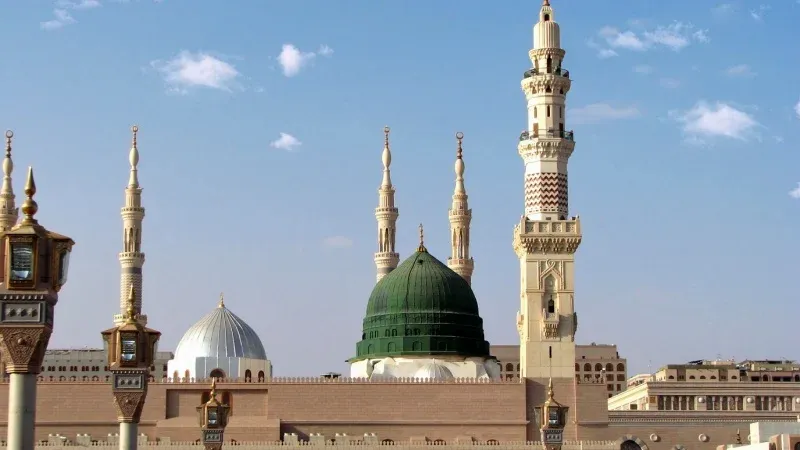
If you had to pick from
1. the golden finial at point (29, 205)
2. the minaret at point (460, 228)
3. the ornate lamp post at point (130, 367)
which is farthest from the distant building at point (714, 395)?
A: the golden finial at point (29, 205)

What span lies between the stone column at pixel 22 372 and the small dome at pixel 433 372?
45.8 meters

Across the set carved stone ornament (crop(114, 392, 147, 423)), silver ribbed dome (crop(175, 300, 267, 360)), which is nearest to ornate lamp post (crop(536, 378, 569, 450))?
carved stone ornament (crop(114, 392, 147, 423))

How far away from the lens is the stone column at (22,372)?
1554 centimetres

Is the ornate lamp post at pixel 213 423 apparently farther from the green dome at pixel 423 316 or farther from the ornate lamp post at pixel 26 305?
the green dome at pixel 423 316

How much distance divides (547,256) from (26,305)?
44803 mm

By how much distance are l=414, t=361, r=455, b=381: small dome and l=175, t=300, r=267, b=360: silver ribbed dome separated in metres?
7.51

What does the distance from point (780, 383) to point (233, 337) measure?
48026 mm

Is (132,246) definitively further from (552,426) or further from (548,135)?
(552,426)

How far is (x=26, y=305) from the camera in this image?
15.8 meters

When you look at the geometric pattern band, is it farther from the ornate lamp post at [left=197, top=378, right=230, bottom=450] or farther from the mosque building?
the ornate lamp post at [left=197, top=378, right=230, bottom=450]

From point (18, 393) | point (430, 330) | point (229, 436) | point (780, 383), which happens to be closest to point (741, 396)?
point (780, 383)

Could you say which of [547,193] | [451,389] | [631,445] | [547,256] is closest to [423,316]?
[451,389]

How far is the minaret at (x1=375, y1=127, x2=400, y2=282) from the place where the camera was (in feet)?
228

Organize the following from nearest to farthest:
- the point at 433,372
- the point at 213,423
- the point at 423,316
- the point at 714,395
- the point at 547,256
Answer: the point at 213,423 → the point at 547,256 → the point at 433,372 → the point at 423,316 → the point at 714,395
